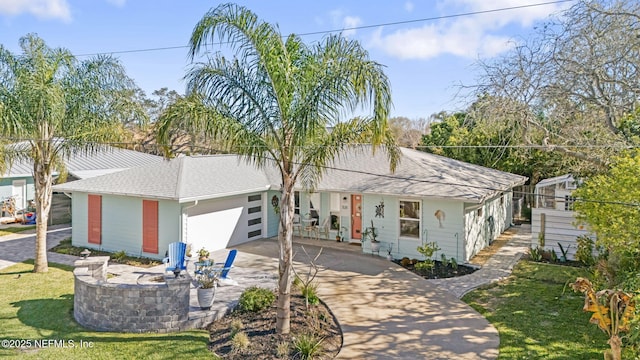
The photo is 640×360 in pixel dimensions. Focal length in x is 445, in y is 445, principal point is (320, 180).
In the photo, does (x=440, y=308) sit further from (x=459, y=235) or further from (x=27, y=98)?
(x=27, y=98)

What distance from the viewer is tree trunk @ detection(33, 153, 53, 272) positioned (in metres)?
13.5

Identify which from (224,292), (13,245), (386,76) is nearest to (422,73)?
(386,76)


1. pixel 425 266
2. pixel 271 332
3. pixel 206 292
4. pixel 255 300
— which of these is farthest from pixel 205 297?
pixel 425 266

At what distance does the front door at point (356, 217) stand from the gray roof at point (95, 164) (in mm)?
9631

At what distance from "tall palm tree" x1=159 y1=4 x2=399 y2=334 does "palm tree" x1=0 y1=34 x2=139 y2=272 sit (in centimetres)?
636

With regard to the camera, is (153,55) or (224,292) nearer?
(224,292)

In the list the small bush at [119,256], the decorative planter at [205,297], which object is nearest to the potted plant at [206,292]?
the decorative planter at [205,297]

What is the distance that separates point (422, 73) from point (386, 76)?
1099 centimetres

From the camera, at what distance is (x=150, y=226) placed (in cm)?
1547

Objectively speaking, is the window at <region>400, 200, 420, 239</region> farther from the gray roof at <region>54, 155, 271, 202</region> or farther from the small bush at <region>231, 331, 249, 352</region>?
the small bush at <region>231, 331, 249, 352</region>

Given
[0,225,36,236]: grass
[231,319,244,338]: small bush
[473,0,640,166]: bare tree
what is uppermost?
[473,0,640,166]: bare tree

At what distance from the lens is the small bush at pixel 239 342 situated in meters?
8.22

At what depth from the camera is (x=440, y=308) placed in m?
10.4

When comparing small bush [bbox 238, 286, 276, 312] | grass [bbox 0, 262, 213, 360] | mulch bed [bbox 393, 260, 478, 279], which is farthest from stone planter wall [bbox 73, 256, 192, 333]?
mulch bed [bbox 393, 260, 478, 279]
